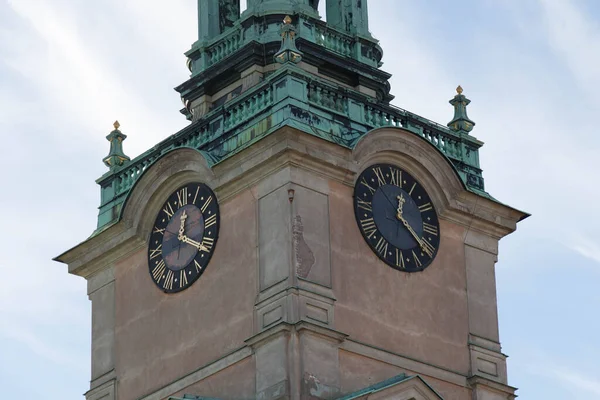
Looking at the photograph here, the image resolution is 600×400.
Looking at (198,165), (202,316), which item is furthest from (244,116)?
(202,316)

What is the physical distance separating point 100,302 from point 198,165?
3253mm

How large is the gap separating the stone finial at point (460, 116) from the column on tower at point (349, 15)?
1.98m

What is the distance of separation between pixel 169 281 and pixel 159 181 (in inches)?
65.8

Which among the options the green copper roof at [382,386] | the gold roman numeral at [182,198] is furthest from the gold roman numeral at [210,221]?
the green copper roof at [382,386]

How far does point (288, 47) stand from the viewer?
36719 millimetres

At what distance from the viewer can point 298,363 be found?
33.8m

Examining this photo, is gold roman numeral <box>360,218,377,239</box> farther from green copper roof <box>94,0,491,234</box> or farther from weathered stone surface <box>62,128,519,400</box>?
green copper roof <box>94,0,491,234</box>

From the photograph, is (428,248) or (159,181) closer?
(428,248)

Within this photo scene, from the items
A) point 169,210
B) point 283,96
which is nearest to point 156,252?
point 169,210

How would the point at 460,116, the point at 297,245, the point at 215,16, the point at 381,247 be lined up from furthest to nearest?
the point at 215,16, the point at 460,116, the point at 381,247, the point at 297,245

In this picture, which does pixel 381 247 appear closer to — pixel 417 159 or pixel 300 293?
pixel 417 159

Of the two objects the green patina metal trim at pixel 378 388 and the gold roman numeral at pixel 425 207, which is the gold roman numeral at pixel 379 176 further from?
the green patina metal trim at pixel 378 388

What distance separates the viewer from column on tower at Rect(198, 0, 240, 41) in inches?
1580

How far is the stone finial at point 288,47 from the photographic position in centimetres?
3656
